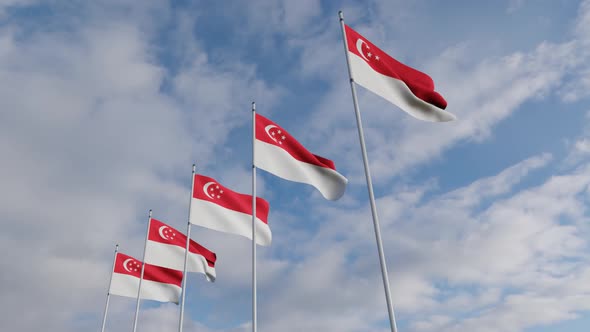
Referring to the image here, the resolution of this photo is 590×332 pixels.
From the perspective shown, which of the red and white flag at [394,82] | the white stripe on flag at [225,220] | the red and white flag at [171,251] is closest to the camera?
the red and white flag at [394,82]

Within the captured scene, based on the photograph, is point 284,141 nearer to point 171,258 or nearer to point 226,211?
point 226,211

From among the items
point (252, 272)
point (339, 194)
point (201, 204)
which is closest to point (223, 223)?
point (201, 204)

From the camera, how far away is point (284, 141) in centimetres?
1905

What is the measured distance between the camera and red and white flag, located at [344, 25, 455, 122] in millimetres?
15578

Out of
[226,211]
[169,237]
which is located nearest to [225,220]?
[226,211]

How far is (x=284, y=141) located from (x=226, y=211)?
5.76m

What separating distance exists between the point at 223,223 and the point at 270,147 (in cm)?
576

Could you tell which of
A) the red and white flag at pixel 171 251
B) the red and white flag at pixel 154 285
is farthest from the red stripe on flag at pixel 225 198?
the red and white flag at pixel 154 285

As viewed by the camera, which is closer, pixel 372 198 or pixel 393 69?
pixel 372 198

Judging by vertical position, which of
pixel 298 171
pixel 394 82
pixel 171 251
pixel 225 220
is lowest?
pixel 298 171

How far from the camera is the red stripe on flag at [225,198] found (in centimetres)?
2248

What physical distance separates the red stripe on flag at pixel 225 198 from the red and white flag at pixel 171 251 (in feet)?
17.7

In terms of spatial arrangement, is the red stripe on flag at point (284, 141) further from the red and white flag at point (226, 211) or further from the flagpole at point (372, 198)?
the red and white flag at point (226, 211)

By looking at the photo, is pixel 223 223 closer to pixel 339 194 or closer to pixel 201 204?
pixel 201 204
